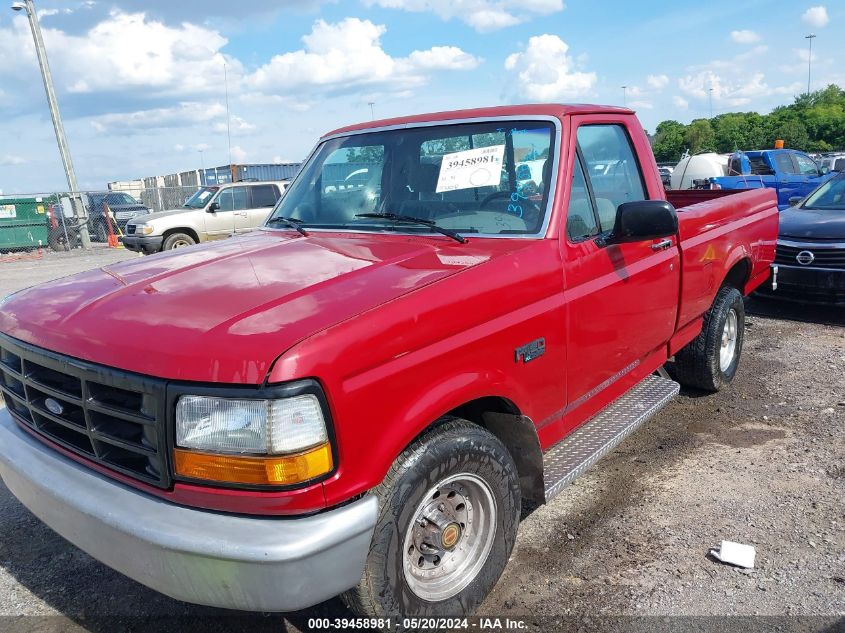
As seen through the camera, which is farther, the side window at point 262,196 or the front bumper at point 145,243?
the side window at point 262,196

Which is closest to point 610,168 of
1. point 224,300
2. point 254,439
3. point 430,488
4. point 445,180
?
point 445,180

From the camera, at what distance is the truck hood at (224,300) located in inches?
80.8

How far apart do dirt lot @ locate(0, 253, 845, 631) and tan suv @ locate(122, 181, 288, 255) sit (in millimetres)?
11244

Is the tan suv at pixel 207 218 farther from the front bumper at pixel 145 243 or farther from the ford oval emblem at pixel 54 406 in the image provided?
the ford oval emblem at pixel 54 406

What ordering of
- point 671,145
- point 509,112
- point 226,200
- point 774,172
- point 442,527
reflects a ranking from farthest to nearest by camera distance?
point 671,145 < point 774,172 < point 226,200 < point 509,112 < point 442,527

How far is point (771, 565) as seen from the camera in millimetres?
3066

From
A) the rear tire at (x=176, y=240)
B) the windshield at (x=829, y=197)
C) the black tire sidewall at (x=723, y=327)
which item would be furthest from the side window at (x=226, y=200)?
the black tire sidewall at (x=723, y=327)

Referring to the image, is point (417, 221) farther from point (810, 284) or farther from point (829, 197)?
point (829, 197)

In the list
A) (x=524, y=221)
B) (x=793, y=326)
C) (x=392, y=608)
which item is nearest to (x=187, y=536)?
(x=392, y=608)

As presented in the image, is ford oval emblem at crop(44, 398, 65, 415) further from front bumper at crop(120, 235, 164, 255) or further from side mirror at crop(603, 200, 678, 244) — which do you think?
front bumper at crop(120, 235, 164, 255)

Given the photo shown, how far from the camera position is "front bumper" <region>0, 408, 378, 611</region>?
1.96 m

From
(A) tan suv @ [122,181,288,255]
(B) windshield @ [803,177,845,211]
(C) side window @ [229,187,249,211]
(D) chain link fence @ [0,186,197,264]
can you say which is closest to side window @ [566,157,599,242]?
(B) windshield @ [803,177,845,211]

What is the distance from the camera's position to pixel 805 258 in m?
7.18

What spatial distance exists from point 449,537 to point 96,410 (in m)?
1.36
